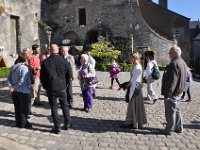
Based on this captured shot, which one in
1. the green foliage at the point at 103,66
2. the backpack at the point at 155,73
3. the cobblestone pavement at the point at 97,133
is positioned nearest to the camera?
the cobblestone pavement at the point at 97,133

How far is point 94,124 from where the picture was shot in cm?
772

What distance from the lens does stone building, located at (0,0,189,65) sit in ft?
84.4

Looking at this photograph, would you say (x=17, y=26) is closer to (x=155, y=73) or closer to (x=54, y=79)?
(x=155, y=73)

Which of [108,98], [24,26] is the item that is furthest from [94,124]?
[24,26]

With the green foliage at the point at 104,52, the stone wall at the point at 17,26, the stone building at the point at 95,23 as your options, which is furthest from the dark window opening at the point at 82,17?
the green foliage at the point at 104,52

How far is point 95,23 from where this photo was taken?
29828mm

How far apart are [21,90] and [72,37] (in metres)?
24.6

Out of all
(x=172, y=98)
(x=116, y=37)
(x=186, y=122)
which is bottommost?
(x=186, y=122)

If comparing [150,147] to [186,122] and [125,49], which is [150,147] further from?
[125,49]

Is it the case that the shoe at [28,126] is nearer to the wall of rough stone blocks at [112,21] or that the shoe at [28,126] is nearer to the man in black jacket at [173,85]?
the man in black jacket at [173,85]

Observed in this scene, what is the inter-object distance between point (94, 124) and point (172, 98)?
6.86ft

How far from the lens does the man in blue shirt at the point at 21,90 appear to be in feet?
23.6

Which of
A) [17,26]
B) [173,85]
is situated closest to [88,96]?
[173,85]

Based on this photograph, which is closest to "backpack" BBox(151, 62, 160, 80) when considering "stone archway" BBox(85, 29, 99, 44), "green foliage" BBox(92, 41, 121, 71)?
"green foliage" BBox(92, 41, 121, 71)
